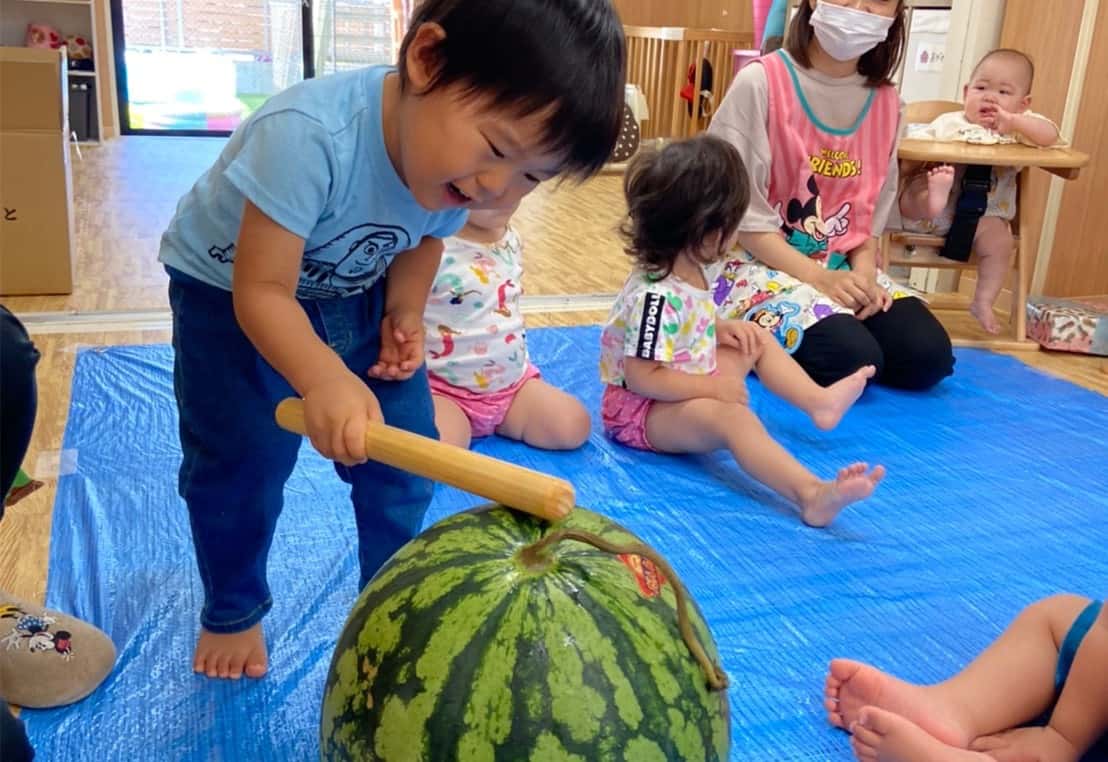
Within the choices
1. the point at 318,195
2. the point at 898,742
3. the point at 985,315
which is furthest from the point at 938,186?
the point at 318,195

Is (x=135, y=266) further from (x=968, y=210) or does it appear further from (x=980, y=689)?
(x=980, y=689)

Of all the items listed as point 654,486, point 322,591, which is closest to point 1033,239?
point 654,486

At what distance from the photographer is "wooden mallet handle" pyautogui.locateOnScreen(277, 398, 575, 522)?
0.67 m

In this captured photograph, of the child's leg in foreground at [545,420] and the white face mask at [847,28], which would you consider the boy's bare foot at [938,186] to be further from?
the child's leg in foreground at [545,420]

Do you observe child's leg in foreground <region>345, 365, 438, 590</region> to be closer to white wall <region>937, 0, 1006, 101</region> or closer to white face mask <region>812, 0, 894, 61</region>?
white face mask <region>812, 0, 894, 61</region>

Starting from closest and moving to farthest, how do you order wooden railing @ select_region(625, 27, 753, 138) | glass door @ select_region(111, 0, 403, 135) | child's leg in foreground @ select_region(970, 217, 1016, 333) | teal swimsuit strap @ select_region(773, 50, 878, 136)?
1. teal swimsuit strap @ select_region(773, 50, 878, 136)
2. child's leg in foreground @ select_region(970, 217, 1016, 333)
3. wooden railing @ select_region(625, 27, 753, 138)
4. glass door @ select_region(111, 0, 403, 135)

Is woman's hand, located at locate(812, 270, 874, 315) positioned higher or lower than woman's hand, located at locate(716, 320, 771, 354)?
higher

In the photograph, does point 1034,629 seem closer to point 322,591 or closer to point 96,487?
point 322,591

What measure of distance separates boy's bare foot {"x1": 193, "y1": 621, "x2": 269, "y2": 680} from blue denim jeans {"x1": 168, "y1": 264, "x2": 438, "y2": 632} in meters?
0.01

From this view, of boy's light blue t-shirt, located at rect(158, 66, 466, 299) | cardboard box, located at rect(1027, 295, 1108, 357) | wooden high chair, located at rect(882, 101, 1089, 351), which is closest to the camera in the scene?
boy's light blue t-shirt, located at rect(158, 66, 466, 299)

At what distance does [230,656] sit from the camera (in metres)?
1.06

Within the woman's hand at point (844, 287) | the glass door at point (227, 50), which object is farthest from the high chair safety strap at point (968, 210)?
the glass door at point (227, 50)

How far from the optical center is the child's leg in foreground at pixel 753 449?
141 centimetres

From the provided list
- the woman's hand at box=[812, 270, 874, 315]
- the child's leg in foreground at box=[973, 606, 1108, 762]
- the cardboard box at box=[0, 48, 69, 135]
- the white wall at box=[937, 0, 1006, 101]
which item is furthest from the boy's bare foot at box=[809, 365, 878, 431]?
the cardboard box at box=[0, 48, 69, 135]
